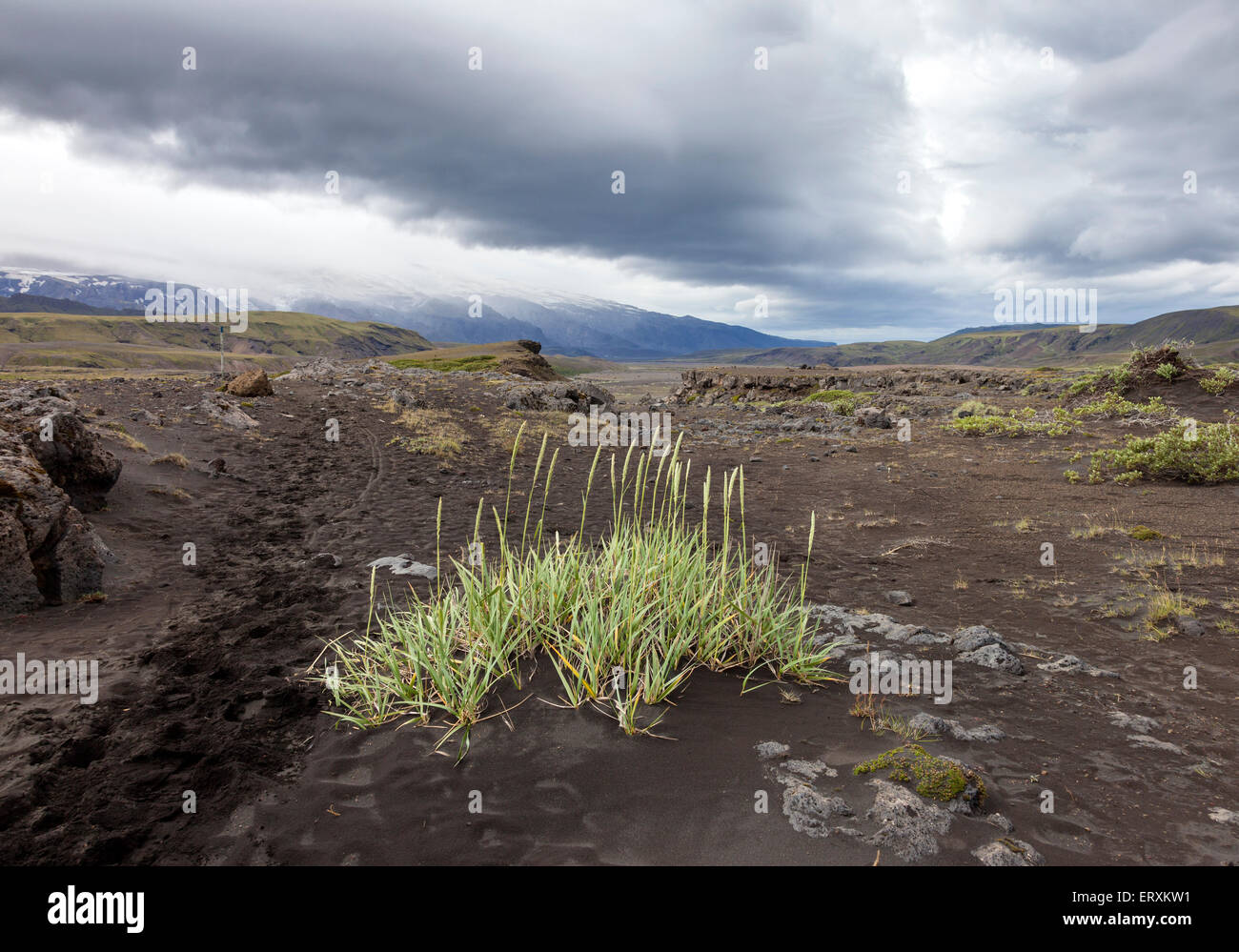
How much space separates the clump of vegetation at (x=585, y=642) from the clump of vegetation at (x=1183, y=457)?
11401mm

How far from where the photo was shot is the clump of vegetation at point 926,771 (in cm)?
340

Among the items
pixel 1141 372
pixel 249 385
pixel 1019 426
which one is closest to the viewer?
pixel 1019 426

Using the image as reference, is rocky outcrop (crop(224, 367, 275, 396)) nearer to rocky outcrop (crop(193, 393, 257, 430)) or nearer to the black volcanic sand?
rocky outcrop (crop(193, 393, 257, 430))

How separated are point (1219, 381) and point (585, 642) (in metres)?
25.0

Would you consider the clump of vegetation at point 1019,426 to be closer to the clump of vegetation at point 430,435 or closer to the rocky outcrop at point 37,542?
the clump of vegetation at point 430,435

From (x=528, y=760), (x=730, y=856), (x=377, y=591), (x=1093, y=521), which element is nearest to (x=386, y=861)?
(x=528, y=760)

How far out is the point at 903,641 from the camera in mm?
5898

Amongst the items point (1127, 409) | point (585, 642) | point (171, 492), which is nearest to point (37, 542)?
point (171, 492)

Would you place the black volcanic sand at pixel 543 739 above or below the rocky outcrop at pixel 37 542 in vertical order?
below

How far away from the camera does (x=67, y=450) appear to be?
865 cm

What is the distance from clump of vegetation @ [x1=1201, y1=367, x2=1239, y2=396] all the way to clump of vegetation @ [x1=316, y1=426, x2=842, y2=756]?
22646mm

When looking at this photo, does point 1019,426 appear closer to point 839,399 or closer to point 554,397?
point 839,399

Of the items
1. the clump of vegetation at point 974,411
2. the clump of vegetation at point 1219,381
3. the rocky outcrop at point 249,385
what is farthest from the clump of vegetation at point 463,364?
the clump of vegetation at point 1219,381
